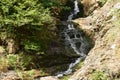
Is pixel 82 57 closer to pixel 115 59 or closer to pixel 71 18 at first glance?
pixel 71 18

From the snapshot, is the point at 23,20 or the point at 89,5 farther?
the point at 89,5

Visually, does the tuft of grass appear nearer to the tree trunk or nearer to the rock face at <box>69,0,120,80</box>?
the rock face at <box>69,0,120,80</box>

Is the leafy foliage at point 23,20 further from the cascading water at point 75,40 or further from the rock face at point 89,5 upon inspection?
the rock face at point 89,5

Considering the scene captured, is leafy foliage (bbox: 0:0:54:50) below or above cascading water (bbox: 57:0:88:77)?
above

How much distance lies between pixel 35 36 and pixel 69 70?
2.40 m

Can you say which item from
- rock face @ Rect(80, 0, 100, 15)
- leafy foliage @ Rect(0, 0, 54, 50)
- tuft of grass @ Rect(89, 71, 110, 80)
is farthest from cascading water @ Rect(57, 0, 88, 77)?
tuft of grass @ Rect(89, 71, 110, 80)

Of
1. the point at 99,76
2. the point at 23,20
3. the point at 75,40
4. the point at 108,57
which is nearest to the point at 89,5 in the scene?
the point at 75,40

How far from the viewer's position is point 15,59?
13.8 metres

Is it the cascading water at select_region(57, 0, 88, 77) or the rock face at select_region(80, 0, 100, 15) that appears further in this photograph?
the rock face at select_region(80, 0, 100, 15)

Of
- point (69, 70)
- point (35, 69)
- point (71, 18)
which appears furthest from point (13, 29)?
point (71, 18)

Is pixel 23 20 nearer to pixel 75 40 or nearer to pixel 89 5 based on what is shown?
pixel 75 40

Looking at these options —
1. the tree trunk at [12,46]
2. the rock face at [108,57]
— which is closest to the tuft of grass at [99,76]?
the rock face at [108,57]

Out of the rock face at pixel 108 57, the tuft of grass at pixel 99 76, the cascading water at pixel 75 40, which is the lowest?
the cascading water at pixel 75 40

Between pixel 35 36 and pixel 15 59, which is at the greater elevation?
pixel 35 36
